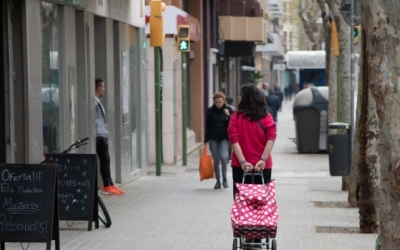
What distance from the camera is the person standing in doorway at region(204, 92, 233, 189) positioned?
54.7 feet

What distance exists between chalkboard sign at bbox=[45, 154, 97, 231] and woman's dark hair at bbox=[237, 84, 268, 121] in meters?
2.16

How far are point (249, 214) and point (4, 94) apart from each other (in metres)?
3.89

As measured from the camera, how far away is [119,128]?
701 inches

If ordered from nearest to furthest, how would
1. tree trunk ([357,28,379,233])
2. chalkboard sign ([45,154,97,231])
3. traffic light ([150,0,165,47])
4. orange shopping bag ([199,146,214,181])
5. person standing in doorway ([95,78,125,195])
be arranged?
chalkboard sign ([45,154,97,231]) → tree trunk ([357,28,379,233]) → person standing in doorway ([95,78,125,195]) → orange shopping bag ([199,146,214,181]) → traffic light ([150,0,165,47])

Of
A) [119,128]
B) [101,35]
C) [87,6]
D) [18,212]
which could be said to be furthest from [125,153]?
[18,212]

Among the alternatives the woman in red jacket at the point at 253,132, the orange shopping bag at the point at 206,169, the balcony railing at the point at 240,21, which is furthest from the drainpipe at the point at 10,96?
the balcony railing at the point at 240,21

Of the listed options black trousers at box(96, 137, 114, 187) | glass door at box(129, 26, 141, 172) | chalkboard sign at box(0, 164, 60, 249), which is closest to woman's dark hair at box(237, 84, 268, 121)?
chalkboard sign at box(0, 164, 60, 249)

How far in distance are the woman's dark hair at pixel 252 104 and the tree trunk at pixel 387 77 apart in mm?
2853

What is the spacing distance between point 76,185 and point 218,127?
5558 millimetres

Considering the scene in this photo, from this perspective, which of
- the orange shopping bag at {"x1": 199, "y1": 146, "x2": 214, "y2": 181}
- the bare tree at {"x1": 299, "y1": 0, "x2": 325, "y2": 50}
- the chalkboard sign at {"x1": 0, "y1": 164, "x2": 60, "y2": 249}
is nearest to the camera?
the chalkboard sign at {"x1": 0, "y1": 164, "x2": 60, "y2": 249}

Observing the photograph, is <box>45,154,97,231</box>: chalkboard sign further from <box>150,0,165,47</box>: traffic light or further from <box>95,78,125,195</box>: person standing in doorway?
<box>150,0,165,47</box>: traffic light

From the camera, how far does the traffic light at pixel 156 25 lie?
760 inches

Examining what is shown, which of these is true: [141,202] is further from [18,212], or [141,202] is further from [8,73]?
[18,212]

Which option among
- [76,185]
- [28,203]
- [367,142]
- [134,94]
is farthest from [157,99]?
[28,203]
